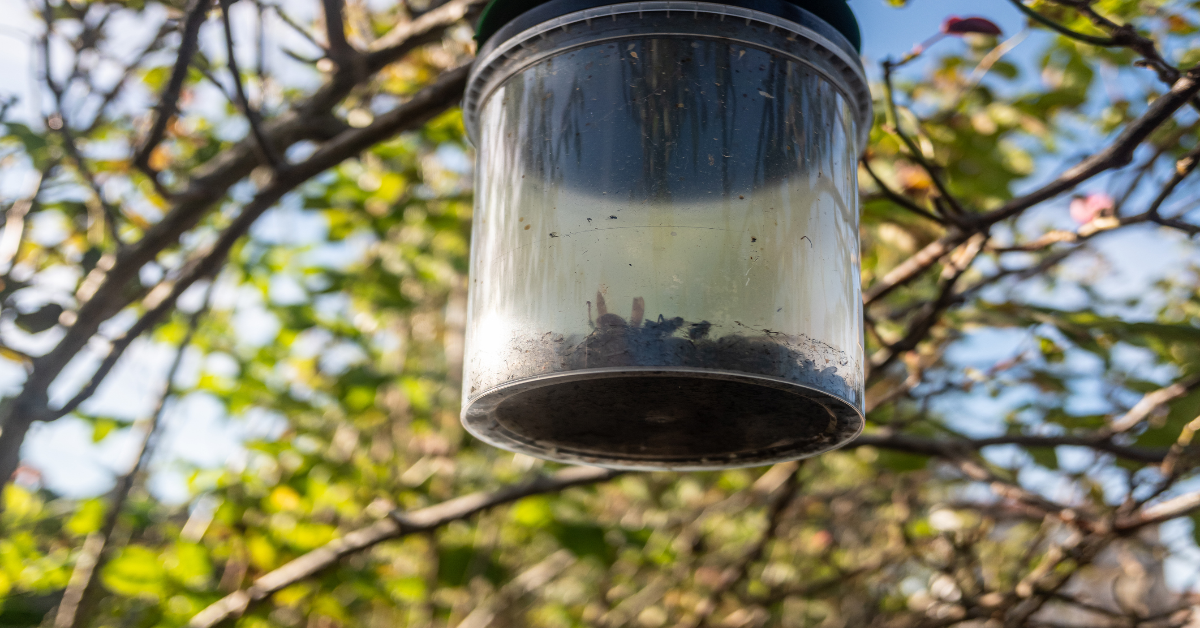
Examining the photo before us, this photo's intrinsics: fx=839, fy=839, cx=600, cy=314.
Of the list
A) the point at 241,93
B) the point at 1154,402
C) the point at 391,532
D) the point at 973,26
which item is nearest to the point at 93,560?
the point at 391,532

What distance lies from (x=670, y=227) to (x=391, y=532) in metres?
1.52

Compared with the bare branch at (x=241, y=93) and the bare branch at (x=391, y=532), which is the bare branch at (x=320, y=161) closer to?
the bare branch at (x=241, y=93)

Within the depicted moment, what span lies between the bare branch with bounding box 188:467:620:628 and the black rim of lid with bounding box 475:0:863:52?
4.07 ft

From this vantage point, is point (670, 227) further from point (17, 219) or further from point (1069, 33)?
point (17, 219)

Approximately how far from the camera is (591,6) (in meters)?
0.91

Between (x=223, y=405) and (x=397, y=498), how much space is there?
643mm

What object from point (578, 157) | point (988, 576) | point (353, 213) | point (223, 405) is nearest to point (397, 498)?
point (223, 405)

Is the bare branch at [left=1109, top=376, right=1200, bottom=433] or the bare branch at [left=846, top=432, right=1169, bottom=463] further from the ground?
the bare branch at [left=1109, top=376, right=1200, bottom=433]

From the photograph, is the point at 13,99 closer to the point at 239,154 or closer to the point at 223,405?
the point at 239,154

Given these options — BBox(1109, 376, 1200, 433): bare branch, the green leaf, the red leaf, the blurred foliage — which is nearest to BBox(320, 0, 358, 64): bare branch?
the blurred foliage

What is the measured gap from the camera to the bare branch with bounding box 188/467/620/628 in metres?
2.04

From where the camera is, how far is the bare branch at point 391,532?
2.04 metres

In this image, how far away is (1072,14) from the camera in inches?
65.5

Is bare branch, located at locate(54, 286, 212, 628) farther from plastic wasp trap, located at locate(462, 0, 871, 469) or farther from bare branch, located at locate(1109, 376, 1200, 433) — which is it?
bare branch, located at locate(1109, 376, 1200, 433)
